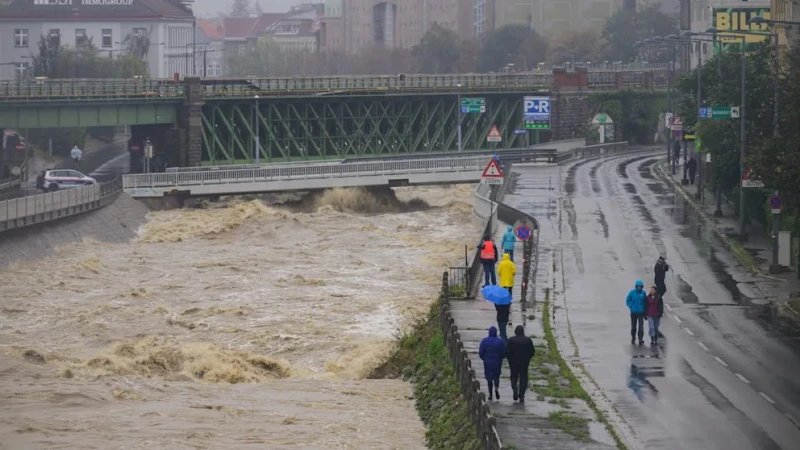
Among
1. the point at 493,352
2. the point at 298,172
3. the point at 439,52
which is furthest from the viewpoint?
the point at 439,52

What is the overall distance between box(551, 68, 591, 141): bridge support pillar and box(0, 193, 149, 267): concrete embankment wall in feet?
173

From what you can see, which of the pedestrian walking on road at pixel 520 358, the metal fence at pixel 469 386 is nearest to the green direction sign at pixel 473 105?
the metal fence at pixel 469 386

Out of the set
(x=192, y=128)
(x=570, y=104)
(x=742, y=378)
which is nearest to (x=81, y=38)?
(x=570, y=104)

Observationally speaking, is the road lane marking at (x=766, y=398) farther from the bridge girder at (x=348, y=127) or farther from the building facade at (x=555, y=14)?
the building facade at (x=555, y=14)

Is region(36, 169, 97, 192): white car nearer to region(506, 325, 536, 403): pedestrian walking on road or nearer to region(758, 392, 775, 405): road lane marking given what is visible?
region(506, 325, 536, 403): pedestrian walking on road

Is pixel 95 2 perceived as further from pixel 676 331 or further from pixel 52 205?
pixel 676 331

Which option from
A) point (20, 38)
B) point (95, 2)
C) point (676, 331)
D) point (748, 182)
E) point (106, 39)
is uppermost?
point (95, 2)

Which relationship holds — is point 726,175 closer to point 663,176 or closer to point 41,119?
point 663,176

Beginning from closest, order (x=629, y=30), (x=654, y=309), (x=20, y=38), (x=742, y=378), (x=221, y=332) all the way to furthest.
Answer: (x=742, y=378), (x=654, y=309), (x=221, y=332), (x=20, y=38), (x=629, y=30)

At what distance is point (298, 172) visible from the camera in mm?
84062

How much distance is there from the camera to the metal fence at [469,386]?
23969mm

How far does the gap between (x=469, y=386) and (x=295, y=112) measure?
7681cm

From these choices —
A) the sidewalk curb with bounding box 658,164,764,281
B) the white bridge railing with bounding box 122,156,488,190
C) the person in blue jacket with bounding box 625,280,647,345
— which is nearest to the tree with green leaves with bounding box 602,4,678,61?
the white bridge railing with bounding box 122,156,488,190

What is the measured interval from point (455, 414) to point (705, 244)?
93.3 feet
